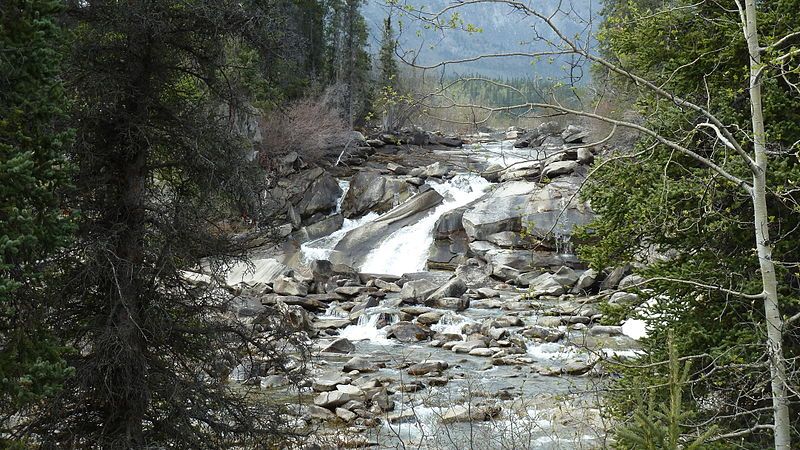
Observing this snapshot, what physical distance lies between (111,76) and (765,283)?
23.8 feet

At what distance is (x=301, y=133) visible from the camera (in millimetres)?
40156

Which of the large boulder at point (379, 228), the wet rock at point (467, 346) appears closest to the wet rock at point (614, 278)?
the wet rock at point (467, 346)

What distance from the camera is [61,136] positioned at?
6.48 m

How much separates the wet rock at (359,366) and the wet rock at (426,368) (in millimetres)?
918

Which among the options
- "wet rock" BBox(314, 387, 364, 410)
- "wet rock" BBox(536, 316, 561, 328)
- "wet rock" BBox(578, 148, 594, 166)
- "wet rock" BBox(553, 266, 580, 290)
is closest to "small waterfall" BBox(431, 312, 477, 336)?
"wet rock" BBox(536, 316, 561, 328)

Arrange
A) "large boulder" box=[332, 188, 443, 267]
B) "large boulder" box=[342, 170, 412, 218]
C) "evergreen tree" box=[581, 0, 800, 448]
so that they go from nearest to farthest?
"evergreen tree" box=[581, 0, 800, 448]
"large boulder" box=[332, 188, 443, 267]
"large boulder" box=[342, 170, 412, 218]

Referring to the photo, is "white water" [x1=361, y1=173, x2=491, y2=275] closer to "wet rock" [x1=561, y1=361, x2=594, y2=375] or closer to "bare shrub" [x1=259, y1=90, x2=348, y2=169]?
"bare shrub" [x1=259, y1=90, x2=348, y2=169]

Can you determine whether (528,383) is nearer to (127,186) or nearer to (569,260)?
(127,186)

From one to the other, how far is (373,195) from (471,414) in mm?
23624

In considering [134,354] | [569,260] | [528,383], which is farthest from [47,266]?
[569,260]

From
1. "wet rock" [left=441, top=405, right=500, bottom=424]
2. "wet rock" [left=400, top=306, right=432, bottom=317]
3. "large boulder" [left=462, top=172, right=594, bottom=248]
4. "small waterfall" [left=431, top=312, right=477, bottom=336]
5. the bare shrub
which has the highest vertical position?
the bare shrub

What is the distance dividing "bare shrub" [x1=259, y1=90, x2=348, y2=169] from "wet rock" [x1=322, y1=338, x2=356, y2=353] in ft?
67.1

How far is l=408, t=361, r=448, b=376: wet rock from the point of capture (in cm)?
1580

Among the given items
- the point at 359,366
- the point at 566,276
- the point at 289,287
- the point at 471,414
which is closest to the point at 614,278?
the point at 566,276
